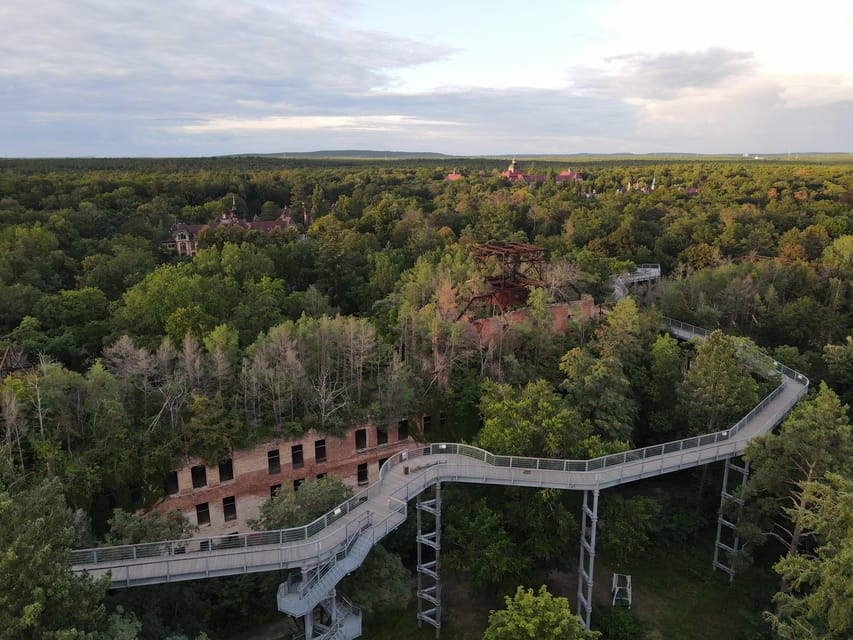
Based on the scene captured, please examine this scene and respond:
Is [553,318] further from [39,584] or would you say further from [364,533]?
[39,584]

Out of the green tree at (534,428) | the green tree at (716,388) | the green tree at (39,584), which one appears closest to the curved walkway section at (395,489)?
the green tree at (534,428)

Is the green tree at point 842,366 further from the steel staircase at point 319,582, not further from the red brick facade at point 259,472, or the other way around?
the steel staircase at point 319,582

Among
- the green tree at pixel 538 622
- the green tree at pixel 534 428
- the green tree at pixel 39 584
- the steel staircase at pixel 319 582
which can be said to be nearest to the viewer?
the green tree at pixel 39 584

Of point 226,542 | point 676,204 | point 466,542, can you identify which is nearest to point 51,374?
point 226,542

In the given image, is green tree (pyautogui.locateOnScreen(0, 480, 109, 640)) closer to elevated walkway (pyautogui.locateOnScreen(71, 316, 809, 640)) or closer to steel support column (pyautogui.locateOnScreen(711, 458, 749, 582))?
elevated walkway (pyautogui.locateOnScreen(71, 316, 809, 640))

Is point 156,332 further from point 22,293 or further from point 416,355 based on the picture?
point 416,355

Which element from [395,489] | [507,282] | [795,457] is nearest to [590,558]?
[395,489]
